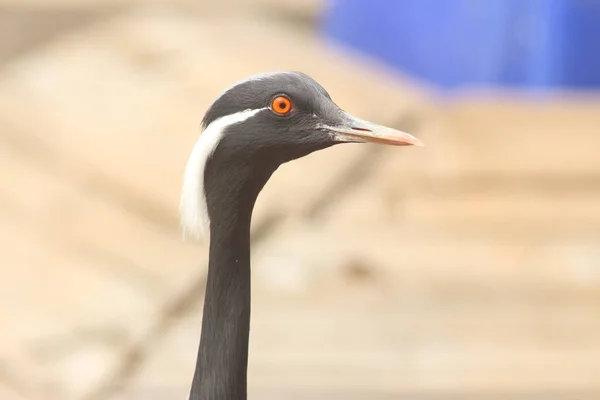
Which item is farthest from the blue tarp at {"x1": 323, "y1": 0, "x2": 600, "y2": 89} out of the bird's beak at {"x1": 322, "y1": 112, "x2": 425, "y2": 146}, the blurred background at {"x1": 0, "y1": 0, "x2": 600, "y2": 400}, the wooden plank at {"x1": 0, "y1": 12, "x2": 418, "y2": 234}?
the bird's beak at {"x1": 322, "y1": 112, "x2": 425, "y2": 146}

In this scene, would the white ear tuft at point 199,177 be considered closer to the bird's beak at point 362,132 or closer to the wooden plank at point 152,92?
the bird's beak at point 362,132

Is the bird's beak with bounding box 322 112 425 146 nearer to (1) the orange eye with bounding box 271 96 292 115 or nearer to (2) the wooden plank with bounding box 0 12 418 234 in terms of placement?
(1) the orange eye with bounding box 271 96 292 115

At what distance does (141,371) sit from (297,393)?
0.84ft

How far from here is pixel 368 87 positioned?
278 centimetres

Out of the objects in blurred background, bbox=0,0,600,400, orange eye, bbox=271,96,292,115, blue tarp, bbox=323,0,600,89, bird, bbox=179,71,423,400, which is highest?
blue tarp, bbox=323,0,600,89

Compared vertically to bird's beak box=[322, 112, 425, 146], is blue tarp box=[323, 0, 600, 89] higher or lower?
higher

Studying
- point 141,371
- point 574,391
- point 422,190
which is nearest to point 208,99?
point 422,190

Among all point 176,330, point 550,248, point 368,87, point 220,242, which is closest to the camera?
point 220,242

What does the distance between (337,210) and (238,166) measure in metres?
1.28

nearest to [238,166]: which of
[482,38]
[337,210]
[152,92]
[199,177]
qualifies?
[199,177]

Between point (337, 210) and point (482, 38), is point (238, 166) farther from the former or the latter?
point (482, 38)

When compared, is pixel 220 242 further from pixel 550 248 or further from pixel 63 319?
pixel 550 248

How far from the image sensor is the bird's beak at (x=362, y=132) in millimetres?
909

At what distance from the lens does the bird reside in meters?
0.90
